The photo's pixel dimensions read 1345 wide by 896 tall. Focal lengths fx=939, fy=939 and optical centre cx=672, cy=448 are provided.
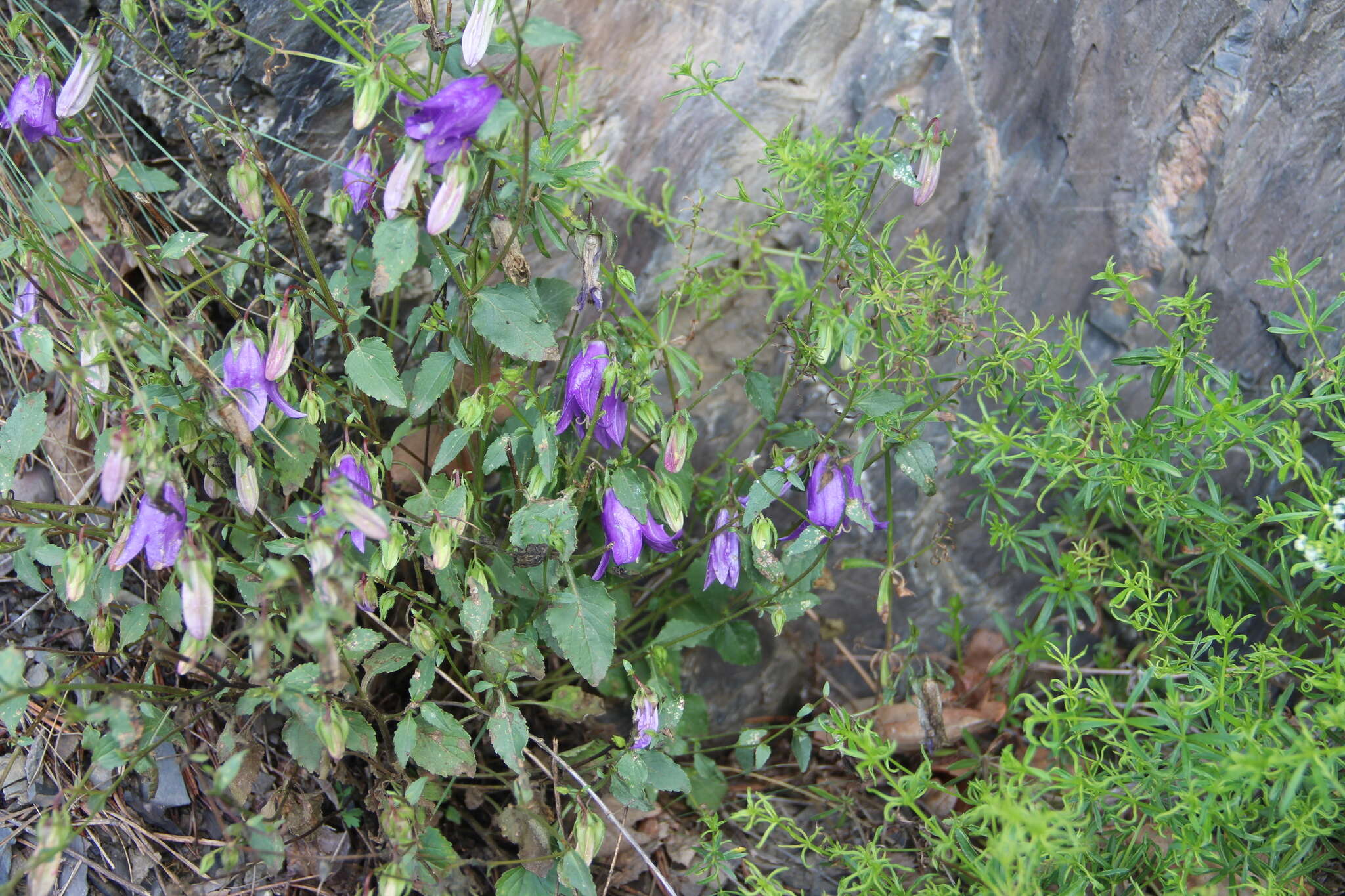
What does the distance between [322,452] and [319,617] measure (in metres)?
0.83

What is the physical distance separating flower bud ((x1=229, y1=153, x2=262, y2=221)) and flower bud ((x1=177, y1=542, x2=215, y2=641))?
0.63 metres

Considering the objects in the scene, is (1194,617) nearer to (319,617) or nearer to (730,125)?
(730,125)

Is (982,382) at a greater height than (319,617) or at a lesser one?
lesser

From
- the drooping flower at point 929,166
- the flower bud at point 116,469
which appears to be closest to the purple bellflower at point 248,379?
the flower bud at point 116,469

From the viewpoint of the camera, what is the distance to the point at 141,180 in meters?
2.23

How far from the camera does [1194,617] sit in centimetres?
247

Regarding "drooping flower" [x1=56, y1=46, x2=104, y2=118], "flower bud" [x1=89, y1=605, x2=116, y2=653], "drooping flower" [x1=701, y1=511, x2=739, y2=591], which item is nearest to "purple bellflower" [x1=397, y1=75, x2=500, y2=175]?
"drooping flower" [x1=56, y1=46, x2=104, y2=118]

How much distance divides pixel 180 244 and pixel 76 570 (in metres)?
0.65

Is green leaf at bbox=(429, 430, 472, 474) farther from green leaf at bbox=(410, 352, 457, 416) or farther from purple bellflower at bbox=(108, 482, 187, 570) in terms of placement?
purple bellflower at bbox=(108, 482, 187, 570)

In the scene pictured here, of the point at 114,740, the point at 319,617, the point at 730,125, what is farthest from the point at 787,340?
the point at 114,740

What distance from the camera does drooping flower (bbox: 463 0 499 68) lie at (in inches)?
62.4

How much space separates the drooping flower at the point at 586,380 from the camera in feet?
6.13

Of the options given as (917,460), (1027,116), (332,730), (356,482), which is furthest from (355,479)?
(1027,116)

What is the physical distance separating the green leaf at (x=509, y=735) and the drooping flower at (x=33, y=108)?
1.50 meters
